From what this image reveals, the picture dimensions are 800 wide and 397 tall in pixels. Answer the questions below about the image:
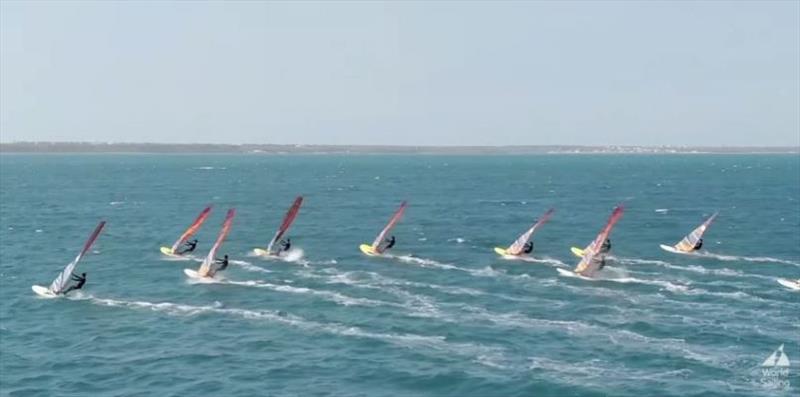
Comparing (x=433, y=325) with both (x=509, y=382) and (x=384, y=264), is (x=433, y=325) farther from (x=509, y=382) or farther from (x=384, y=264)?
(x=384, y=264)

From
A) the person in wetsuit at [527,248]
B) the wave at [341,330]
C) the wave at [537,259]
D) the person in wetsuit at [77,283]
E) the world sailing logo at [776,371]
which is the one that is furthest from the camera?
the person in wetsuit at [527,248]

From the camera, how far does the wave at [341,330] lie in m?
48.3

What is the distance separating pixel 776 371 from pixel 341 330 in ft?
73.0

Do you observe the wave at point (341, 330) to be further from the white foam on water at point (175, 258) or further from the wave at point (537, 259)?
Answer: the wave at point (537, 259)

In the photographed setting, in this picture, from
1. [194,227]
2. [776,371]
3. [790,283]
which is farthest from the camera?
[194,227]

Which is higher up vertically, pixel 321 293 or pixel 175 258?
pixel 321 293

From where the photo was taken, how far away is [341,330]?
5359cm

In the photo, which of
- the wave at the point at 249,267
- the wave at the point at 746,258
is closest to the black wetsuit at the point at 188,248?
the wave at the point at 249,267

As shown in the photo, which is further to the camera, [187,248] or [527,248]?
[187,248]

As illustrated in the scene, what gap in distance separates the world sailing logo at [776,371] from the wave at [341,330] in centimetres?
1198

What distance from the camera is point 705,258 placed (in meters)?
81.2

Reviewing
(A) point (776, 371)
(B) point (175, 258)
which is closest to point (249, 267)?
(B) point (175, 258)

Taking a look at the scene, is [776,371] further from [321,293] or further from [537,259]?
[537,259]

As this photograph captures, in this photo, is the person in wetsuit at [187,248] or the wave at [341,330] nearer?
the wave at [341,330]
